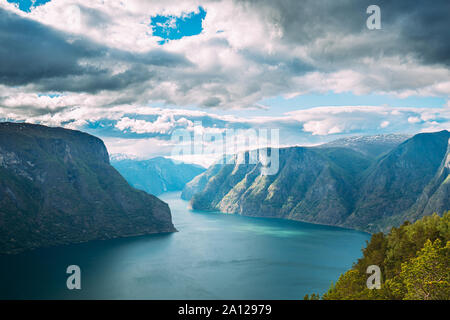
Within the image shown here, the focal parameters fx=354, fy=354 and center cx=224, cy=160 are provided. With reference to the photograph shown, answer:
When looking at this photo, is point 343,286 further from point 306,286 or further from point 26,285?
point 26,285

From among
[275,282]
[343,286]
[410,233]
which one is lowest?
[275,282]
